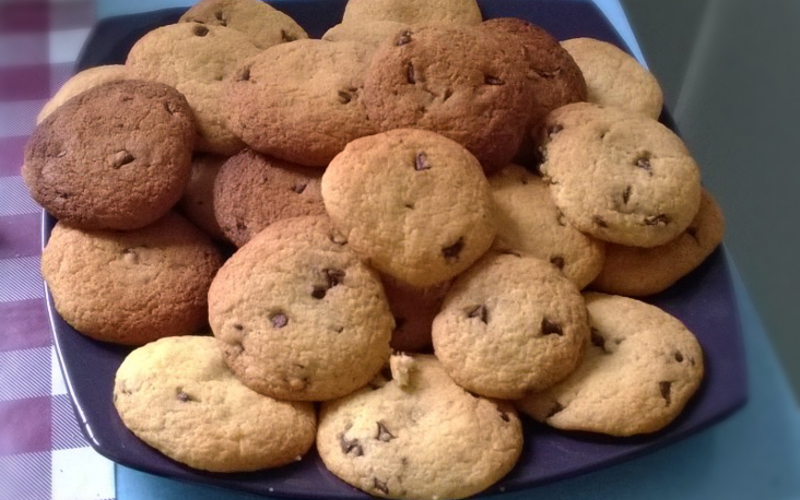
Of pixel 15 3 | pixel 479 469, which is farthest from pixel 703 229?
pixel 15 3

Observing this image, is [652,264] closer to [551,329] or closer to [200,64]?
[551,329]

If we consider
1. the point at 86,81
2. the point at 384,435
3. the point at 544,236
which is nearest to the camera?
the point at 384,435

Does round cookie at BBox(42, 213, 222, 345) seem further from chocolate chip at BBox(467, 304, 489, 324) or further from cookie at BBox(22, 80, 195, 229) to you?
chocolate chip at BBox(467, 304, 489, 324)

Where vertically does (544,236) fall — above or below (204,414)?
above

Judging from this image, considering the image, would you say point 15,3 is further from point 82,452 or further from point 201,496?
point 201,496

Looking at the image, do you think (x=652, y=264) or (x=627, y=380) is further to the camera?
(x=652, y=264)

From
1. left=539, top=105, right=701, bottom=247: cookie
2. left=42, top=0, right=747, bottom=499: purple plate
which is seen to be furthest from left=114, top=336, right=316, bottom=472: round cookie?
left=539, top=105, right=701, bottom=247: cookie

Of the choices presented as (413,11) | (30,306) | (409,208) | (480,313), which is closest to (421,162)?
(409,208)
